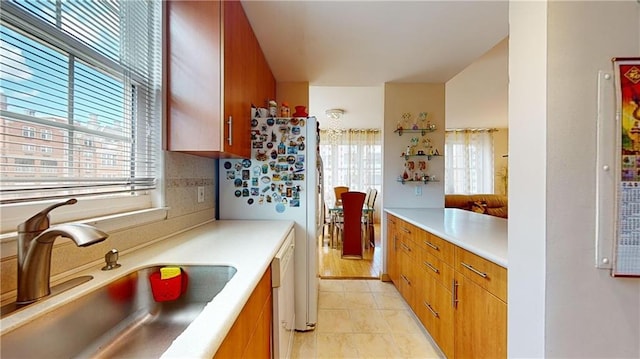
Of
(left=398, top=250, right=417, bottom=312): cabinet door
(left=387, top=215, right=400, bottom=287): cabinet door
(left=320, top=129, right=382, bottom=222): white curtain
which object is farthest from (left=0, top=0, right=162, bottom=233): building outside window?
(left=320, top=129, right=382, bottom=222): white curtain

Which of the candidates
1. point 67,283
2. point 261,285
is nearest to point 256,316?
point 261,285

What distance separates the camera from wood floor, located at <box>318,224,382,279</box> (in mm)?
3395

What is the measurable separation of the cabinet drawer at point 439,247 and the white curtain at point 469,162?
5.56m

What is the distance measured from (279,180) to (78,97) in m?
→ 1.27

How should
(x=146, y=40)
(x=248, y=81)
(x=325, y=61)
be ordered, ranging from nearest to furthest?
(x=146, y=40), (x=248, y=81), (x=325, y=61)

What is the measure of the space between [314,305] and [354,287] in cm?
97

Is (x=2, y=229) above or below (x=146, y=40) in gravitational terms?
below

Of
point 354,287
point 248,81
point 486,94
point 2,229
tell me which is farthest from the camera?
point 486,94

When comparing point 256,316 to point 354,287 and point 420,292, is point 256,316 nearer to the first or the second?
point 420,292

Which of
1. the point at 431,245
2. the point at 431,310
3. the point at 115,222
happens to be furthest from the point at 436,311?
the point at 115,222

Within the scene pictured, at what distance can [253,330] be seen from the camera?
982 mm

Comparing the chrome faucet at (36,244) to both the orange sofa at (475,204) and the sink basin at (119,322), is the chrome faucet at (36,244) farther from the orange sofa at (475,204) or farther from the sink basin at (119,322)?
the orange sofa at (475,204)

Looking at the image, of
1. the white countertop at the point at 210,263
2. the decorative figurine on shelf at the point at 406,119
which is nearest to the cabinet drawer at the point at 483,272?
the white countertop at the point at 210,263

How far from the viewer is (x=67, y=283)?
859 mm
